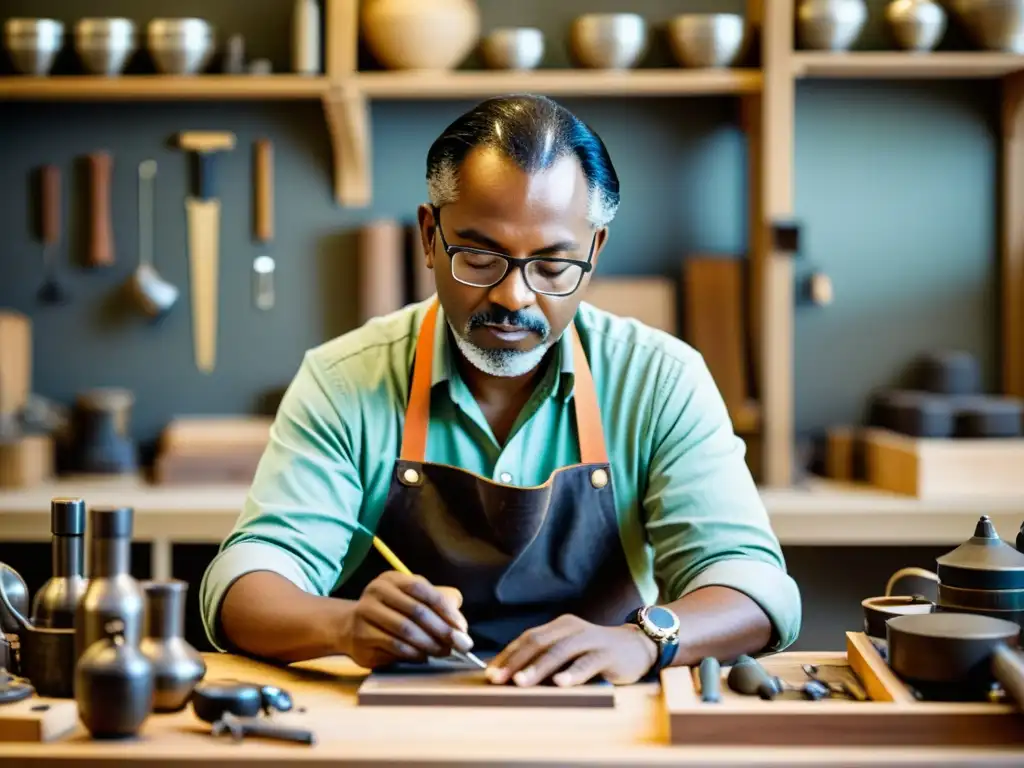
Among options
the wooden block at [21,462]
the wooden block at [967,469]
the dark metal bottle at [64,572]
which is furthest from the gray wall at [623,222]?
the dark metal bottle at [64,572]

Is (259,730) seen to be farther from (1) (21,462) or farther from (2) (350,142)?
(2) (350,142)

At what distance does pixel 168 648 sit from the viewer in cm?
165

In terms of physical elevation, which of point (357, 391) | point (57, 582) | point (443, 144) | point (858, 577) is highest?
point (443, 144)

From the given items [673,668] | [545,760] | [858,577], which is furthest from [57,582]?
[858,577]

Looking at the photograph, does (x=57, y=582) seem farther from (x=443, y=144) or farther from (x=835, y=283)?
(x=835, y=283)

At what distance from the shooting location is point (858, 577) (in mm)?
4082

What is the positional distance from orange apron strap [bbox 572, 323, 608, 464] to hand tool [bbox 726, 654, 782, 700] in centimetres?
67

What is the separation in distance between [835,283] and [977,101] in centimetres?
71

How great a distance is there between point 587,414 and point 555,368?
0.10 meters

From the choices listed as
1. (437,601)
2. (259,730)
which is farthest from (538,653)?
(259,730)

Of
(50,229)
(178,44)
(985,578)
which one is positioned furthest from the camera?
(50,229)

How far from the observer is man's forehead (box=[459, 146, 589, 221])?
2.14 metres

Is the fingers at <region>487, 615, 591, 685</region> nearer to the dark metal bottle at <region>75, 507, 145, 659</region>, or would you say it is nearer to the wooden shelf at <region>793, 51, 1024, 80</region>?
the dark metal bottle at <region>75, 507, 145, 659</region>

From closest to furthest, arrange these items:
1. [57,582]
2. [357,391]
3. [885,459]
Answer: [57,582]
[357,391]
[885,459]
